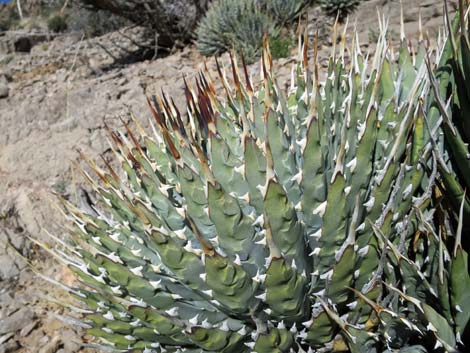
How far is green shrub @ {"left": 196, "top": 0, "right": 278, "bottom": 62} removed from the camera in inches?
261

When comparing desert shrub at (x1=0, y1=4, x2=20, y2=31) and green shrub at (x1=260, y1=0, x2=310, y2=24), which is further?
desert shrub at (x1=0, y1=4, x2=20, y2=31)

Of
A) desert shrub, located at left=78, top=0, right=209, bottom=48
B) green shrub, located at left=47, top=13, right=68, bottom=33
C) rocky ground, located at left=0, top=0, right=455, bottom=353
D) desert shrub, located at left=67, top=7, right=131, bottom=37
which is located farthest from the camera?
green shrub, located at left=47, top=13, right=68, bottom=33

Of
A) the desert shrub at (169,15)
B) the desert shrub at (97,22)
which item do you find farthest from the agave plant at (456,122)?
the desert shrub at (97,22)

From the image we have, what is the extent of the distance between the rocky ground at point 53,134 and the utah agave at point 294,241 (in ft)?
2.78

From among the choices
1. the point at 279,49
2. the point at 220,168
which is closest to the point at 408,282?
the point at 220,168

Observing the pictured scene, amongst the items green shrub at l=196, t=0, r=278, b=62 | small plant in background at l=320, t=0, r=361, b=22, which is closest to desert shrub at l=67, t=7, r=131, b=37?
green shrub at l=196, t=0, r=278, b=62

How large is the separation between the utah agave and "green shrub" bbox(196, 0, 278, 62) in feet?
15.6

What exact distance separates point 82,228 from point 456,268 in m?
1.46

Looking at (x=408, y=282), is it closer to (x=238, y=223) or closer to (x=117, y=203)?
(x=238, y=223)

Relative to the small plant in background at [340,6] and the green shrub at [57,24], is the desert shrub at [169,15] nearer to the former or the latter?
the small plant in background at [340,6]

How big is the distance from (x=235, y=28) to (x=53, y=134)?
8.89 feet

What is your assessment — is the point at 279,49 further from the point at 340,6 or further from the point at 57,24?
the point at 57,24

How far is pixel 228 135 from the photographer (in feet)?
6.17

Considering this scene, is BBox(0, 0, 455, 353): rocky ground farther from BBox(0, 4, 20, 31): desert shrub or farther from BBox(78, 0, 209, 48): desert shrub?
BBox(0, 4, 20, 31): desert shrub
